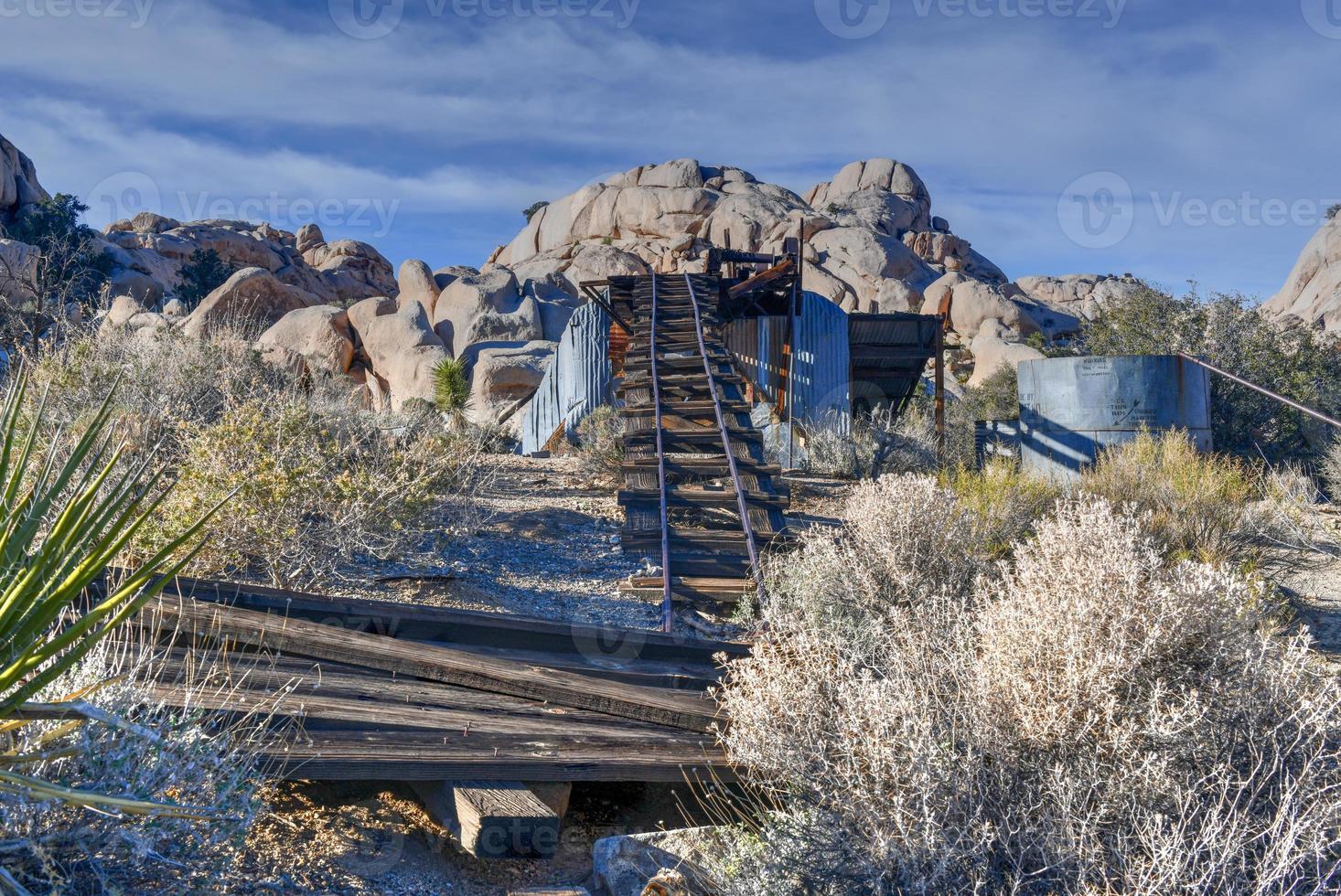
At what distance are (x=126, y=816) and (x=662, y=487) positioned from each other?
6440mm

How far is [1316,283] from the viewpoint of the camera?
51.2 metres

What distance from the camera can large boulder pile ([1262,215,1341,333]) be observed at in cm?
4831

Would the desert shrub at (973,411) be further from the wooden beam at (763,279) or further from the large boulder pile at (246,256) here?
the large boulder pile at (246,256)

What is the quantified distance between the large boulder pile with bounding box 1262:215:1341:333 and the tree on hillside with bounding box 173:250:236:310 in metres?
52.9

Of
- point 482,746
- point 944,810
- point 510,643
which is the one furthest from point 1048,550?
point 510,643

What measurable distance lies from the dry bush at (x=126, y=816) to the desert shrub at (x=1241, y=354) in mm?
16291

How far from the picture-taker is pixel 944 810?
10.2ft

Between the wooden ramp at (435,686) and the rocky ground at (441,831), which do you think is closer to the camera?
the rocky ground at (441,831)

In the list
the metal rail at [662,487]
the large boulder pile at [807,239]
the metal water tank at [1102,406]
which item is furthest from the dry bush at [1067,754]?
the large boulder pile at [807,239]

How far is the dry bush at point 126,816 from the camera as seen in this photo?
2.63 metres

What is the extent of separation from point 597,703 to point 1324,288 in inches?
2275

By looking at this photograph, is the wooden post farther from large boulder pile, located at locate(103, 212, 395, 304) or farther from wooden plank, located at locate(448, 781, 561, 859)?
large boulder pile, located at locate(103, 212, 395, 304)

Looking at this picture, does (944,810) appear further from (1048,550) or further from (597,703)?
(597,703)

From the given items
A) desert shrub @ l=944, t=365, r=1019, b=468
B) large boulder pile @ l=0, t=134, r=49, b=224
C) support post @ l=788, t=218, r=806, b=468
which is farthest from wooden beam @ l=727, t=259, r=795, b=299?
large boulder pile @ l=0, t=134, r=49, b=224
